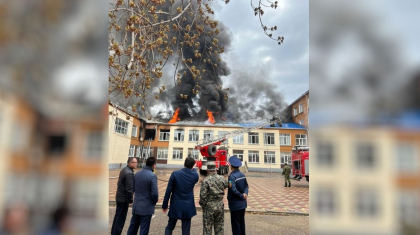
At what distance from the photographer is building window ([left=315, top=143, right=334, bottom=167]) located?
21.5 inches

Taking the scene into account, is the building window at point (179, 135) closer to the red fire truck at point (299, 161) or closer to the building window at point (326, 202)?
the red fire truck at point (299, 161)

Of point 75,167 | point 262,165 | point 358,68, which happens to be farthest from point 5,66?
point 262,165

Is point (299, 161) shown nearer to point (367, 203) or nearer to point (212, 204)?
point (212, 204)

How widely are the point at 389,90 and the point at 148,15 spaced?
3.68 m

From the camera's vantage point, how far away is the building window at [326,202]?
0.55 metres

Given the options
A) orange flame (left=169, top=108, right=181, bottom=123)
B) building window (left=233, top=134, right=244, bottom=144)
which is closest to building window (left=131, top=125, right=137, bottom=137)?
orange flame (left=169, top=108, right=181, bottom=123)

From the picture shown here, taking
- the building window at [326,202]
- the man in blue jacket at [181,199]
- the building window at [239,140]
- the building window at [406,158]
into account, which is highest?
the building window at [239,140]

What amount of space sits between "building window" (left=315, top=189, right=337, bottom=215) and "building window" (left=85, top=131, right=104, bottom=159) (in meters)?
0.51

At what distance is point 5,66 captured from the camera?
41 cm

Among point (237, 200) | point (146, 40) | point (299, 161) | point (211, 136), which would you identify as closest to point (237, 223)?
point (237, 200)

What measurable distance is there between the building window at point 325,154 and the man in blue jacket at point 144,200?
11.2 feet

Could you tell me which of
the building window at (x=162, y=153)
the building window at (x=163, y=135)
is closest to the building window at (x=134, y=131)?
the building window at (x=163, y=135)

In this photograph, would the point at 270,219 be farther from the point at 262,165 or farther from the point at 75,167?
the point at 262,165

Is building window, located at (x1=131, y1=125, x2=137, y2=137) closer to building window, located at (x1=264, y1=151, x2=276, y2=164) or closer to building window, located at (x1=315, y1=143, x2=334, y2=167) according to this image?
building window, located at (x1=264, y1=151, x2=276, y2=164)
